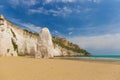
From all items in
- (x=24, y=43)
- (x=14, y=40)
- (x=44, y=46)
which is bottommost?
(x=44, y=46)

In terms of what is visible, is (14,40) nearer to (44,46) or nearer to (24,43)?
(24,43)

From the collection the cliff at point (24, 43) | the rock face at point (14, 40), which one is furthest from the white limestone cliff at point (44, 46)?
the rock face at point (14, 40)

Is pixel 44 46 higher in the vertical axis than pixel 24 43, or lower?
lower

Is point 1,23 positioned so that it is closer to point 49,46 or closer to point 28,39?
point 49,46

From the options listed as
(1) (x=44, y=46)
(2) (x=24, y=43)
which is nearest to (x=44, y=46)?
(1) (x=44, y=46)

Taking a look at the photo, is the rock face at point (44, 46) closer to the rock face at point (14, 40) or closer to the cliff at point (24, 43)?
the cliff at point (24, 43)

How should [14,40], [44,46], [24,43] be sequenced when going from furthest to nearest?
1. [24,43]
2. [14,40]
3. [44,46]

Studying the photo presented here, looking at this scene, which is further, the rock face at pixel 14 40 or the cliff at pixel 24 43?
the rock face at pixel 14 40

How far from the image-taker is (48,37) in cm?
4569

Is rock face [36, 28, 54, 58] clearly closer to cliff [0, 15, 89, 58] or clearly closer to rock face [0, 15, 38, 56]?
cliff [0, 15, 89, 58]

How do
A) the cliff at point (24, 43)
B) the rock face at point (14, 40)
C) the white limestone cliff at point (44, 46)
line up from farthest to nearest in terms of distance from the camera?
the white limestone cliff at point (44, 46)
the rock face at point (14, 40)
the cliff at point (24, 43)

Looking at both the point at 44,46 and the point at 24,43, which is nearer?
the point at 44,46

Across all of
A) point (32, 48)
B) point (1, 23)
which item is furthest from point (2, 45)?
point (32, 48)

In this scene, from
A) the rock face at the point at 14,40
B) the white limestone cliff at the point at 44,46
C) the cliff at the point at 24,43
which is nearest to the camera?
the cliff at the point at 24,43
